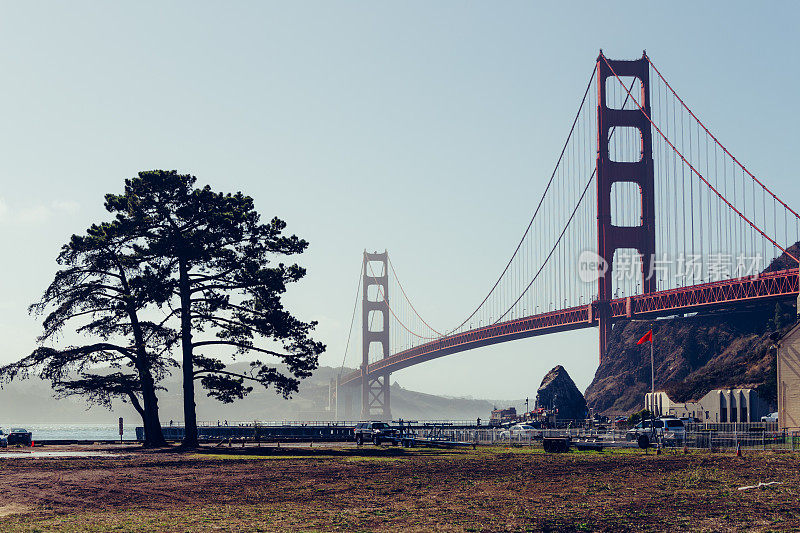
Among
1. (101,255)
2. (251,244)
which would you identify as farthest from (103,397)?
(251,244)

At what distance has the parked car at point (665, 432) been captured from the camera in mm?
58188

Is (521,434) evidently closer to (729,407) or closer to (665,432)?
(665,432)

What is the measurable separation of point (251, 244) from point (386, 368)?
386 ft

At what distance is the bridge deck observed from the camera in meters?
93.0

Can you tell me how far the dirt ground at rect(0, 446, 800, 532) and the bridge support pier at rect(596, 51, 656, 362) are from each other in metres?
→ 81.5

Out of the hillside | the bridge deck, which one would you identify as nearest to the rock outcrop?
the hillside

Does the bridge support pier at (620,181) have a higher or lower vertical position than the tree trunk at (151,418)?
higher

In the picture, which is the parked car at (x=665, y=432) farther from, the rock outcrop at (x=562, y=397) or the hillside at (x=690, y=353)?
the rock outcrop at (x=562, y=397)

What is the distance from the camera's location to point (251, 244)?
63.3 metres

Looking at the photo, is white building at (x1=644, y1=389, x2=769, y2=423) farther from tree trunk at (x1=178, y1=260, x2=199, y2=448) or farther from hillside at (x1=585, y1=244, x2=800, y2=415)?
tree trunk at (x1=178, y1=260, x2=199, y2=448)

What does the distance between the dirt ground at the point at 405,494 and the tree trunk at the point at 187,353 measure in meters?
14.4

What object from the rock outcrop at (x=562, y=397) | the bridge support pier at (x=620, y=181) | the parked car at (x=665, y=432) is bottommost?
the rock outcrop at (x=562, y=397)

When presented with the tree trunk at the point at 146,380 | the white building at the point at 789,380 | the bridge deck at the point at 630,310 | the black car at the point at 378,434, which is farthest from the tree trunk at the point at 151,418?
the bridge deck at the point at 630,310

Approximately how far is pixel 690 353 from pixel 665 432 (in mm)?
100678
